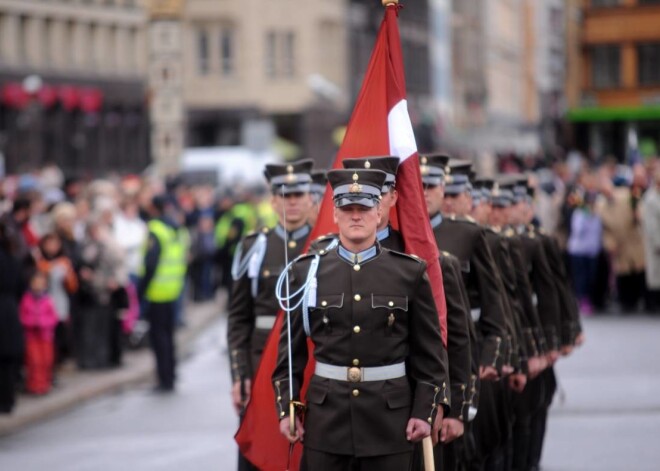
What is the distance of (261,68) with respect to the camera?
71938mm

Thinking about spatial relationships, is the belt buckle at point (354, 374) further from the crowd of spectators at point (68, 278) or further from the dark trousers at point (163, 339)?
the dark trousers at point (163, 339)

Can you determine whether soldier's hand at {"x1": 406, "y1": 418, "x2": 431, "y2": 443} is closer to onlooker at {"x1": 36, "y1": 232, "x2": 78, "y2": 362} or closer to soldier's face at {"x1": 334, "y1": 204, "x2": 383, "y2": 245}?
soldier's face at {"x1": 334, "y1": 204, "x2": 383, "y2": 245}

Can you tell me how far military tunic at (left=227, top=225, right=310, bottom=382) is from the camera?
1093 centimetres

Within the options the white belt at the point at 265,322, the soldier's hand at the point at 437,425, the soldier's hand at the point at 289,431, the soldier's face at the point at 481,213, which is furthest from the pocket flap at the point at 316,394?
the soldier's face at the point at 481,213

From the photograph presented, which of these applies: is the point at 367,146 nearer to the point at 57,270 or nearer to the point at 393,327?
the point at 393,327

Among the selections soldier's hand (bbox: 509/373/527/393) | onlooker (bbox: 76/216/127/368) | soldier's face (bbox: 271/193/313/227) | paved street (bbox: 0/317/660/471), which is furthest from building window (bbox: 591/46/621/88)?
soldier's face (bbox: 271/193/313/227)

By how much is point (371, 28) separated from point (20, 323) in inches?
2578

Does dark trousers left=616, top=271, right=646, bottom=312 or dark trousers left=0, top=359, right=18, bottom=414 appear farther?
dark trousers left=616, top=271, right=646, bottom=312

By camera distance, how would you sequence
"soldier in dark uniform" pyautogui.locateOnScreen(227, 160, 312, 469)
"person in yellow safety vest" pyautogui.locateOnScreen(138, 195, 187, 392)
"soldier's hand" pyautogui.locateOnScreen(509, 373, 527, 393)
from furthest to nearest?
"person in yellow safety vest" pyautogui.locateOnScreen(138, 195, 187, 392), "soldier's hand" pyautogui.locateOnScreen(509, 373, 527, 393), "soldier in dark uniform" pyautogui.locateOnScreen(227, 160, 312, 469)

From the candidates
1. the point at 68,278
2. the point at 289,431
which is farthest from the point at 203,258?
the point at 289,431

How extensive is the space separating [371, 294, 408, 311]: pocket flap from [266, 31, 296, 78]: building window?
211ft

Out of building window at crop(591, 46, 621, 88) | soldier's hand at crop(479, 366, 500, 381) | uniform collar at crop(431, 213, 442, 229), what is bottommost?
soldier's hand at crop(479, 366, 500, 381)

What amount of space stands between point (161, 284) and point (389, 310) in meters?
10.6

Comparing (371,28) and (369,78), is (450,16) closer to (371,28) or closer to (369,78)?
(371,28)
